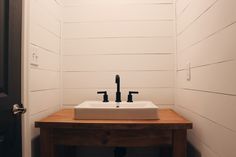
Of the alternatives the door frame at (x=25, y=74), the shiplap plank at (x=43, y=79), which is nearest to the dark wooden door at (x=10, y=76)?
the door frame at (x=25, y=74)

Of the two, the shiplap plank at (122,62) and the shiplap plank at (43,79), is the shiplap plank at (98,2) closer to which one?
the shiplap plank at (122,62)

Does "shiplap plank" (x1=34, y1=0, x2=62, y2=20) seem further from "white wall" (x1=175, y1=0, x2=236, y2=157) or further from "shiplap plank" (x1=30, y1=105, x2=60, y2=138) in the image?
"white wall" (x1=175, y1=0, x2=236, y2=157)

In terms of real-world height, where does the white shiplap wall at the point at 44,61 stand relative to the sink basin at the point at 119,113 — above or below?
above

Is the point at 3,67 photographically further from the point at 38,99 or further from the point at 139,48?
the point at 139,48

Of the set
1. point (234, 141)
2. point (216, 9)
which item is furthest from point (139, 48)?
point (234, 141)

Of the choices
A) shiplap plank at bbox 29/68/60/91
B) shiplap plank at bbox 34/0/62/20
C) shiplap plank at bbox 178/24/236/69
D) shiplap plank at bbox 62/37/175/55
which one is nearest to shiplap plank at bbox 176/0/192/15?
shiplap plank at bbox 62/37/175/55

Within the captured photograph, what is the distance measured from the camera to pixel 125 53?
72.2 inches

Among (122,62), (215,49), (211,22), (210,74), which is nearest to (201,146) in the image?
(210,74)

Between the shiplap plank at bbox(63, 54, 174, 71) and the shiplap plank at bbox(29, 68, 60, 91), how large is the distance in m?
0.20

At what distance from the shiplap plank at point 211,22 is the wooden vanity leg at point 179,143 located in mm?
533

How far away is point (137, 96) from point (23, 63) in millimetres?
941

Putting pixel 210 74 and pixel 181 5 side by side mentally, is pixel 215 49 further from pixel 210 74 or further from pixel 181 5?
pixel 181 5

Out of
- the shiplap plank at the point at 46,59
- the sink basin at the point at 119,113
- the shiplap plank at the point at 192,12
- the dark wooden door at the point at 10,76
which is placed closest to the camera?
the dark wooden door at the point at 10,76

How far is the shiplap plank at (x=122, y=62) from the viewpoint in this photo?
1.83 metres
